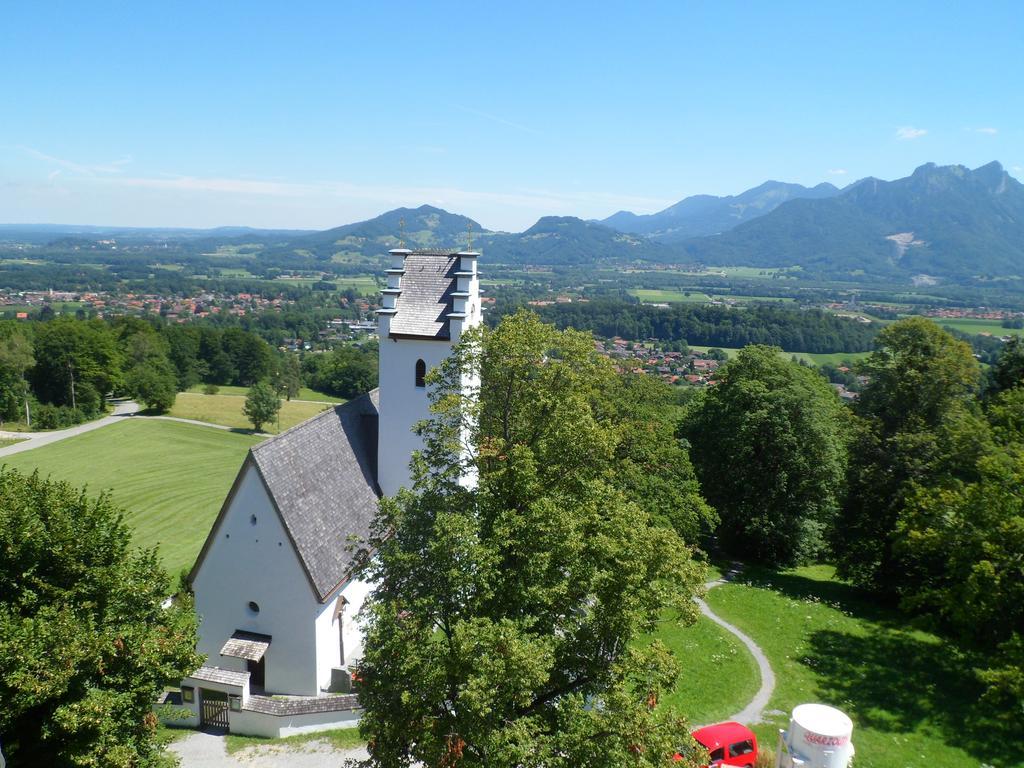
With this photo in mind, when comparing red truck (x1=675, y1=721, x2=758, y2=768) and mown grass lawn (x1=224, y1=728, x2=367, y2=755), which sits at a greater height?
red truck (x1=675, y1=721, x2=758, y2=768)

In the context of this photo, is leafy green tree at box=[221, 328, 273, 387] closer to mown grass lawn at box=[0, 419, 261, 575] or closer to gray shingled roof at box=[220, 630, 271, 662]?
mown grass lawn at box=[0, 419, 261, 575]

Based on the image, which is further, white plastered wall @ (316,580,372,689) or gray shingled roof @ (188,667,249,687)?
white plastered wall @ (316,580,372,689)

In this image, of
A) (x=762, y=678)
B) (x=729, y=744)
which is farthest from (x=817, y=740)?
(x=762, y=678)

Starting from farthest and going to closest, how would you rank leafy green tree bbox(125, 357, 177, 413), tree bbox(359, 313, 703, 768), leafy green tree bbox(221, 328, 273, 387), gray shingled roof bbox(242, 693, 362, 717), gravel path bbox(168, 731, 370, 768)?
1. leafy green tree bbox(221, 328, 273, 387)
2. leafy green tree bbox(125, 357, 177, 413)
3. gray shingled roof bbox(242, 693, 362, 717)
4. gravel path bbox(168, 731, 370, 768)
5. tree bbox(359, 313, 703, 768)

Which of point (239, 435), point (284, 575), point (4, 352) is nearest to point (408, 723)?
point (284, 575)

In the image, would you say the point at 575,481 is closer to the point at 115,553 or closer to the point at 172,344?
the point at 115,553

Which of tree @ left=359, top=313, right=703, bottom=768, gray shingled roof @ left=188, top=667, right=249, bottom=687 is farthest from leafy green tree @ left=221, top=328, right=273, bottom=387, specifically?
tree @ left=359, top=313, right=703, bottom=768

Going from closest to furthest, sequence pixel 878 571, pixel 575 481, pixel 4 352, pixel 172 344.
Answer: pixel 575 481
pixel 878 571
pixel 4 352
pixel 172 344
